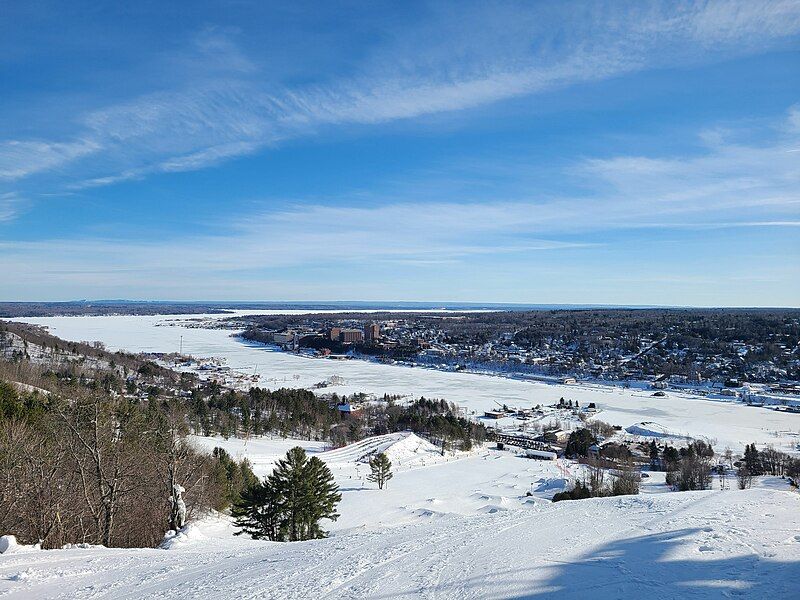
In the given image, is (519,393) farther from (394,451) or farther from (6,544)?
(6,544)

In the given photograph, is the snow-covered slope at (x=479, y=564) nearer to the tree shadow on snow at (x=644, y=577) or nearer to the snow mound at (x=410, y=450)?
the tree shadow on snow at (x=644, y=577)

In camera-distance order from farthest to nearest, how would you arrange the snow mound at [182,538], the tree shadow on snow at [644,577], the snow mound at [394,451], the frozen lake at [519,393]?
the frozen lake at [519,393] < the snow mound at [394,451] < the snow mound at [182,538] < the tree shadow on snow at [644,577]

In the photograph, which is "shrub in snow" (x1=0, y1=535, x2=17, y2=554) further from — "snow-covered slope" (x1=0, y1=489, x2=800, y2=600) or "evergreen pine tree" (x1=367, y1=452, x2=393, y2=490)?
"evergreen pine tree" (x1=367, y1=452, x2=393, y2=490)

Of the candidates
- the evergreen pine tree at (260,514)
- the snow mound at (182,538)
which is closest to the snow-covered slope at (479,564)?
the snow mound at (182,538)

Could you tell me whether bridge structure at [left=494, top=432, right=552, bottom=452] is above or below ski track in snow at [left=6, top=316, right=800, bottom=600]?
below

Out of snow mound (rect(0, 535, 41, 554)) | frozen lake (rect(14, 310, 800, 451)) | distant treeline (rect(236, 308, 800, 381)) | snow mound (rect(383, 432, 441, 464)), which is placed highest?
snow mound (rect(0, 535, 41, 554))

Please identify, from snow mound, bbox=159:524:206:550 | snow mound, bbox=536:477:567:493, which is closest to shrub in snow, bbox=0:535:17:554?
snow mound, bbox=159:524:206:550
